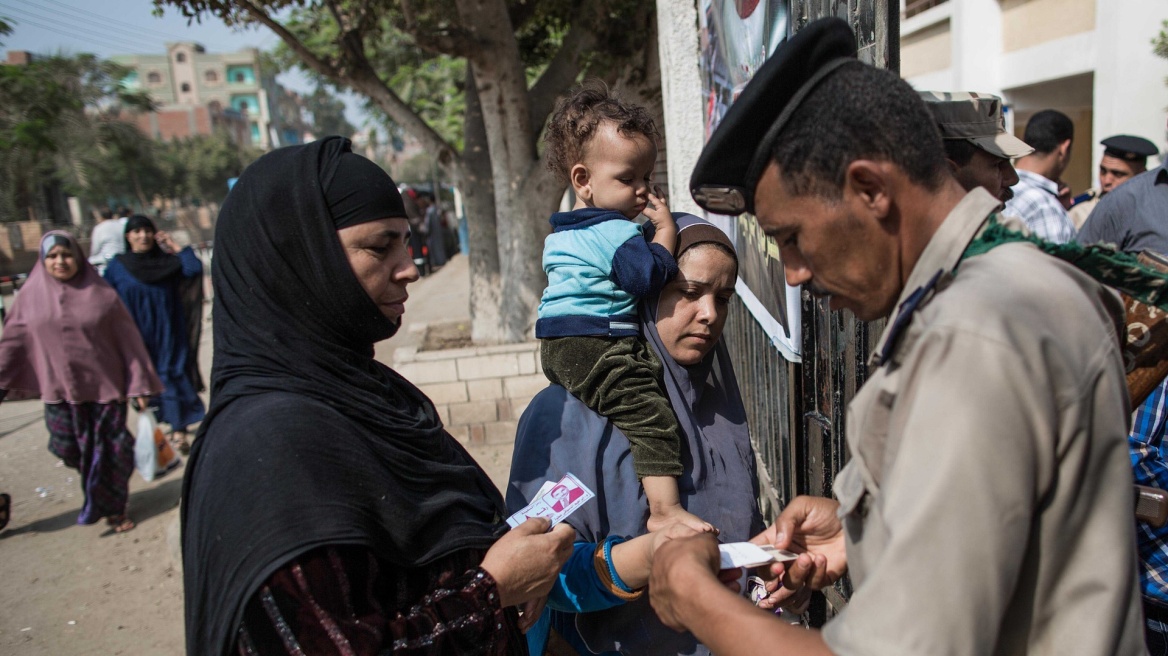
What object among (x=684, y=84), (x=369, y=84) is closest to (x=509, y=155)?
(x=369, y=84)

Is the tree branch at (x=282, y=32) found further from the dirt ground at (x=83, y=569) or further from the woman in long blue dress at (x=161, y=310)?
the dirt ground at (x=83, y=569)

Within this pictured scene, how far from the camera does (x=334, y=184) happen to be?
1.76 metres

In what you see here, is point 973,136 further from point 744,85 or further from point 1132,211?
point 1132,211

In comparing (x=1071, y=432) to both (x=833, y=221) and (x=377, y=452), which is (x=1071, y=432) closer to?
(x=833, y=221)

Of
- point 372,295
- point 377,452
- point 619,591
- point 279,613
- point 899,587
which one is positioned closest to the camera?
point 899,587

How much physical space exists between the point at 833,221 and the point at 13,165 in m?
34.3

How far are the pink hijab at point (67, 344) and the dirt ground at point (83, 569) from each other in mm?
995

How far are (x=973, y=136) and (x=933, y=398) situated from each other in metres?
1.47

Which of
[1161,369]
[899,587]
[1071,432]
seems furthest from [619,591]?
[1161,369]

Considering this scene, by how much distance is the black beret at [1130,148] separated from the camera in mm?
5594

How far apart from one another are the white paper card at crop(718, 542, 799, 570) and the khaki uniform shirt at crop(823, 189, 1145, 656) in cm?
44

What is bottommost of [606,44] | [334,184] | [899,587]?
[899,587]

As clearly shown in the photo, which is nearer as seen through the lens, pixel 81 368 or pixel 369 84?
pixel 81 368

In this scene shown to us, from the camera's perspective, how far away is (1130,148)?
5.65m
